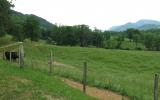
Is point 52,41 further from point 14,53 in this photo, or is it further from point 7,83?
point 7,83

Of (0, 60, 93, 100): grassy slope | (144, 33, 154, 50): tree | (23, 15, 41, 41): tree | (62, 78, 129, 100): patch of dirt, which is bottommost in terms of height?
(144, 33, 154, 50): tree

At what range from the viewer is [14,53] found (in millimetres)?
29797

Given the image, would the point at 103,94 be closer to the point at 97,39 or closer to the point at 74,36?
the point at 74,36

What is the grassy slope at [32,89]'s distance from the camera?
1212cm

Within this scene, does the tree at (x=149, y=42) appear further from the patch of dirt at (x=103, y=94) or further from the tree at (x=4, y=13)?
the patch of dirt at (x=103, y=94)

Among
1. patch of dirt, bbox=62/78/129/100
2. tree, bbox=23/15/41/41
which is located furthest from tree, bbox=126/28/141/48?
patch of dirt, bbox=62/78/129/100

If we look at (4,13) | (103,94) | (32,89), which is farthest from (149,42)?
(32,89)

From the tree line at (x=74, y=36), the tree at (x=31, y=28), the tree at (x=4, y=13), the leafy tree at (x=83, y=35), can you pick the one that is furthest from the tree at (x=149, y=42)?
the tree at (x=4, y=13)

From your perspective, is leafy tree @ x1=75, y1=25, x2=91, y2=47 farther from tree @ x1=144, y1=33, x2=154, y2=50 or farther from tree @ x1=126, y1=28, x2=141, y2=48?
tree @ x1=126, y1=28, x2=141, y2=48

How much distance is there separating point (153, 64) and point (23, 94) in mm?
41540

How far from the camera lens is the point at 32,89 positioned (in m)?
13.1

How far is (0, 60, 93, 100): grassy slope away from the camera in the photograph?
12.1 metres

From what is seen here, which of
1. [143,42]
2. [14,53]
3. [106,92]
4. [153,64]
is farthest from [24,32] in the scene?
[106,92]

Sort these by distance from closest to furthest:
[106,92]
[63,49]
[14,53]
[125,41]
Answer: [106,92]
[14,53]
[63,49]
[125,41]
